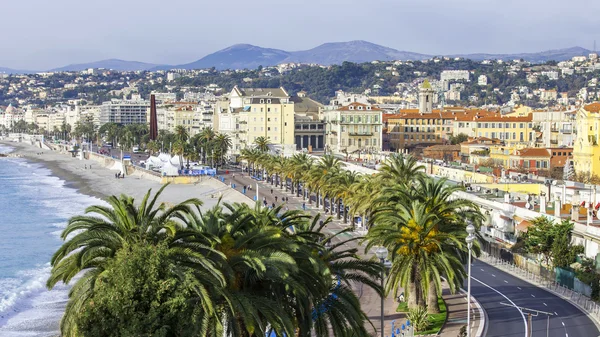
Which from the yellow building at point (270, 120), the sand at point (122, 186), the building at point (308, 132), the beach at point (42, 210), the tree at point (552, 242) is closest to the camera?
the tree at point (552, 242)

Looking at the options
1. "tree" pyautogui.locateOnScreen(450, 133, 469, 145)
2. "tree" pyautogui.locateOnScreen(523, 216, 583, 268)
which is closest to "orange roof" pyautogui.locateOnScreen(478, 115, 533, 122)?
"tree" pyautogui.locateOnScreen(450, 133, 469, 145)

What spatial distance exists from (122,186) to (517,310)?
75151 millimetres

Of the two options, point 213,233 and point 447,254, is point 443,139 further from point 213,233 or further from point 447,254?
point 213,233

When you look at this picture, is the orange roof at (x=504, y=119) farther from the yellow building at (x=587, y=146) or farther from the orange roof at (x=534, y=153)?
the yellow building at (x=587, y=146)

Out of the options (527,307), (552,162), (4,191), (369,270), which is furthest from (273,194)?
(369,270)

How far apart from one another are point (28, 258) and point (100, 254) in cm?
3614

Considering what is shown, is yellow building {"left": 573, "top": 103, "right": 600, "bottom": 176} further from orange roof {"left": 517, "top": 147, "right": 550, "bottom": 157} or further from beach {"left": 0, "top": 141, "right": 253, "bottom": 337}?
beach {"left": 0, "top": 141, "right": 253, "bottom": 337}

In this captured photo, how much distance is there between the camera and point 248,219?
67.2ft

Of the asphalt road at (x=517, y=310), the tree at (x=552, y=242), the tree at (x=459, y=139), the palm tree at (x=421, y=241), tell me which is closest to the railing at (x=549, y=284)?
the asphalt road at (x=517, y=310)

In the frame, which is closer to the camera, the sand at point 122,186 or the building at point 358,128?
the sand at point 122,186

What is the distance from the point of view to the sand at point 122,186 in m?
80.8

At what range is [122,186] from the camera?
330ft

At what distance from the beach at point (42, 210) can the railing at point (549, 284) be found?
19494 millimetres

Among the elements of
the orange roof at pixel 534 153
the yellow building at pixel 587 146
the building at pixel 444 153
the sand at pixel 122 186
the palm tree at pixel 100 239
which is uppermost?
the palm tree at pixel 100 239
